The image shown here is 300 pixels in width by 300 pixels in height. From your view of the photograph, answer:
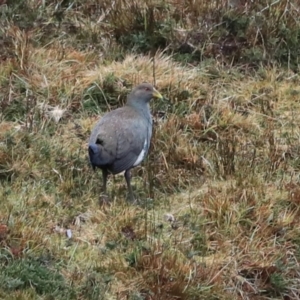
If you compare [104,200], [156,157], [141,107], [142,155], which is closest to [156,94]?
[141,107]

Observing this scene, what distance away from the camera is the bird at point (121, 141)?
22.5 ft

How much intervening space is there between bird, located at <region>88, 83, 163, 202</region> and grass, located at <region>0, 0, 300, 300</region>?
0.25 m

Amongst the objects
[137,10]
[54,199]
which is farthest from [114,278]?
[137,10]

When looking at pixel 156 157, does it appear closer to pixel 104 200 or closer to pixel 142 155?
pixel 142 155

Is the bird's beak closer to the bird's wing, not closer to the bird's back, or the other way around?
the bird's back

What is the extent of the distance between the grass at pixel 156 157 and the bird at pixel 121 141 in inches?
10.0

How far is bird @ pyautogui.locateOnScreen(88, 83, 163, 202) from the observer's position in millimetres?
6855

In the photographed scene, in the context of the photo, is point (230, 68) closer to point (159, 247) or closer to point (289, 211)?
point (289, 211)

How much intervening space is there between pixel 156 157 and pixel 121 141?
63 cm

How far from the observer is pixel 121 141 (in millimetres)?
7020

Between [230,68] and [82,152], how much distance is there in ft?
6.86

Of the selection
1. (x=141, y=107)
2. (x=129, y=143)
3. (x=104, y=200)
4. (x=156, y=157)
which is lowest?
(x=156, y=157)

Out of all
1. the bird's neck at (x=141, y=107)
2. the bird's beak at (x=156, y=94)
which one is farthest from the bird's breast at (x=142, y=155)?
the bird's beak at (x=156, y=94)

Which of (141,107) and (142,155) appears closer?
(142,155)
